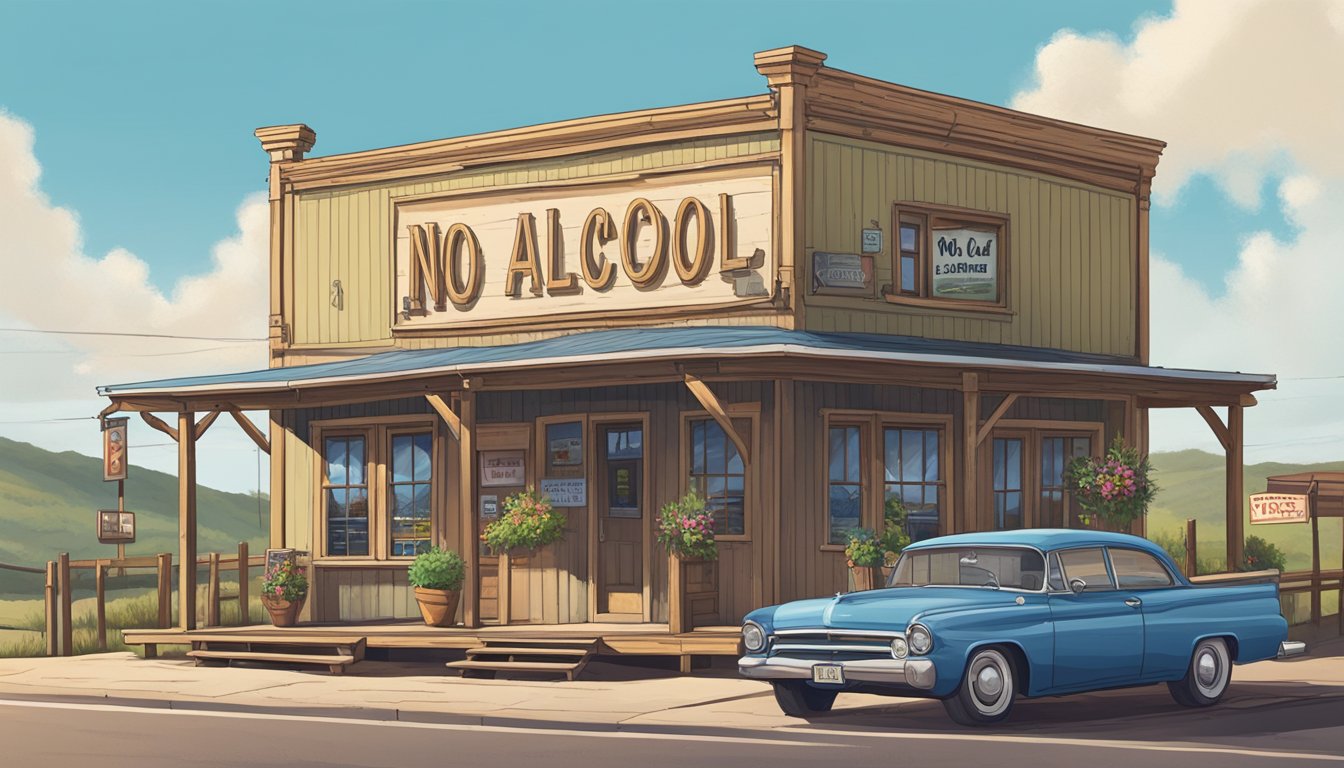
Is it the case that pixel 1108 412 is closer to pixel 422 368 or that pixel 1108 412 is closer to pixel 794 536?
pixel 794 536

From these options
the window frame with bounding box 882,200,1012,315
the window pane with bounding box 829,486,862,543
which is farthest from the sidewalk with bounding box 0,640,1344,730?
the window frame with bounding box 882,200,1012,315

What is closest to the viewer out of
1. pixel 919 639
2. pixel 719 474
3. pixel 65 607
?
pixel 919 639

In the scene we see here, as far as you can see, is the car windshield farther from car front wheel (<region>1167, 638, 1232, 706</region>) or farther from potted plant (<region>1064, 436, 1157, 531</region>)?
potted plant (<region>1064, 436, 1157, 531</region>)

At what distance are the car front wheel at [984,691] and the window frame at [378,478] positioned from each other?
33.2ft

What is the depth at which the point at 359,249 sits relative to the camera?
23078mm

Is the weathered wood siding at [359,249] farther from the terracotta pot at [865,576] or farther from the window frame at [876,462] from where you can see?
the terracotta pot at [865,576]

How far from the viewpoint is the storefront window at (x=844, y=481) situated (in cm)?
1972

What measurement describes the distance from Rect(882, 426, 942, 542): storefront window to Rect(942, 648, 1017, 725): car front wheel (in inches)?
294

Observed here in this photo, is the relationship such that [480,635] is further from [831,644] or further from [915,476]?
[831,644]

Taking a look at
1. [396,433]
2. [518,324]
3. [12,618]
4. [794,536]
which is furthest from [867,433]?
[12,618]

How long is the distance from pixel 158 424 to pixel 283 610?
308cm

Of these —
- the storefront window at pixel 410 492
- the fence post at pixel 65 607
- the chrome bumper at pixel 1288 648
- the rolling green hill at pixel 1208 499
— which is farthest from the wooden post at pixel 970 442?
the rolling green hill at pixel 1208 499

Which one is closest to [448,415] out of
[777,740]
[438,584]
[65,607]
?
[438,584]

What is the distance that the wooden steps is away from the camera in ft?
57.6
